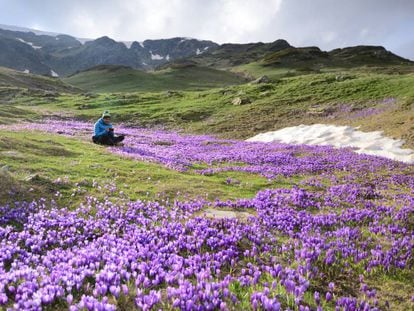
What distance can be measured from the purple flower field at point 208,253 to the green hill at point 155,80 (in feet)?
322

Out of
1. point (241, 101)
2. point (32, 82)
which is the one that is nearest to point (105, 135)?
point (241, 101)

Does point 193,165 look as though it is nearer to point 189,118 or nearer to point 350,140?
point 350,140

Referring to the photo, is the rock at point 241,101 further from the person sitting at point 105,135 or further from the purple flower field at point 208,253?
the purple flower field at point 208,253

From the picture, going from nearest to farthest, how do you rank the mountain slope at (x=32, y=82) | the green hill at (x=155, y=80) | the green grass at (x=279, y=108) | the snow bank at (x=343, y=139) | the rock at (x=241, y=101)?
the snow bank at (x=343, y=139)
the green grass at (x=279, y=108)
the rock at (x=241, y=101)
the mountain slope at (x=32, y=82)
the green hill at (x=155, y=80)

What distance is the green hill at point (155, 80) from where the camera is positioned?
115m

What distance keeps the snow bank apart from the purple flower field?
11.0 metres

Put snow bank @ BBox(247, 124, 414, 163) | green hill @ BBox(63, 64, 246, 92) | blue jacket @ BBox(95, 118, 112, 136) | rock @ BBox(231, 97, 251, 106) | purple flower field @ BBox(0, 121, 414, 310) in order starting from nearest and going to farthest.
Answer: purple flower field @ BBox(0, 121, 414, 310) < snow bank @ BBox(247, 124, 414, 163) < blue jacket @ BBox(95, 118, 112, 136) < rock @ BBox(231, 97, 251, 106) < green hill @ BBox(63, 64, 246, 92)

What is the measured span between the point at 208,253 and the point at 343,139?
23.5 meters

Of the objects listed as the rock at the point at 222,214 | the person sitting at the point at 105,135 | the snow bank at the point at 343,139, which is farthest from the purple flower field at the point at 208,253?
the person sitting at the point at 105,135

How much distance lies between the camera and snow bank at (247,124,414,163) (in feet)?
77.6

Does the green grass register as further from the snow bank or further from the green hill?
the green hill

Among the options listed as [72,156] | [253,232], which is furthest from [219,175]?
[253,232]

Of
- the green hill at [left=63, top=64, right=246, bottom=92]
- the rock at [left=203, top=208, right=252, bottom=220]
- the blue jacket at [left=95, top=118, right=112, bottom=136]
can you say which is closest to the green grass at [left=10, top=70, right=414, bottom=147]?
the blue jacket at [left=95, top=118, right=112, bottom=136]

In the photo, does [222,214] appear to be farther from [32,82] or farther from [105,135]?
[32,82]
